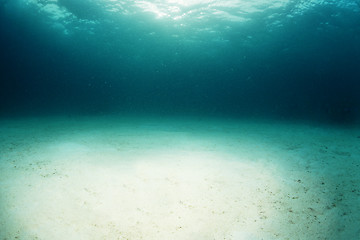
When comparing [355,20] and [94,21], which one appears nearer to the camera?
[355,20]

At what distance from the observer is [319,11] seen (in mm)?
19453

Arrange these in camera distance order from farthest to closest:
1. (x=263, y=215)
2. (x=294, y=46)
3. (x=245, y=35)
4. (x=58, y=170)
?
1. (x=294, y=46)
2. (x=245, y=35)
3. (x=58, y=170)
4. (x=263, y=215)

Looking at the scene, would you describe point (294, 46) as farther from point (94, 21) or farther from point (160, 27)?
point (94, 21)

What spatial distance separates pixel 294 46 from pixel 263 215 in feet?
112

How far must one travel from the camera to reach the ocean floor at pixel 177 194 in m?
3.53

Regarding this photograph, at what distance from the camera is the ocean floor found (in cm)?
353

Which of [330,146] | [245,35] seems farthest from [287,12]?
[330,146]

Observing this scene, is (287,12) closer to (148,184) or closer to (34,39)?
(148,184)

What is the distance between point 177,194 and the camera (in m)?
4.70

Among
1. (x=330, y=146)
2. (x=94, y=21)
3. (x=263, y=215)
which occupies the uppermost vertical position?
(x=94, y=21)

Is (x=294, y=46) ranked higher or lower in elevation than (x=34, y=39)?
higher

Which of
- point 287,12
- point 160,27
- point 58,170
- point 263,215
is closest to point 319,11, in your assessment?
point 287,12

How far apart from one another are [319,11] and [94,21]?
76.3 feet

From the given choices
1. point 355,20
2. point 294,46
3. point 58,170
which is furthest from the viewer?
point 294,46
